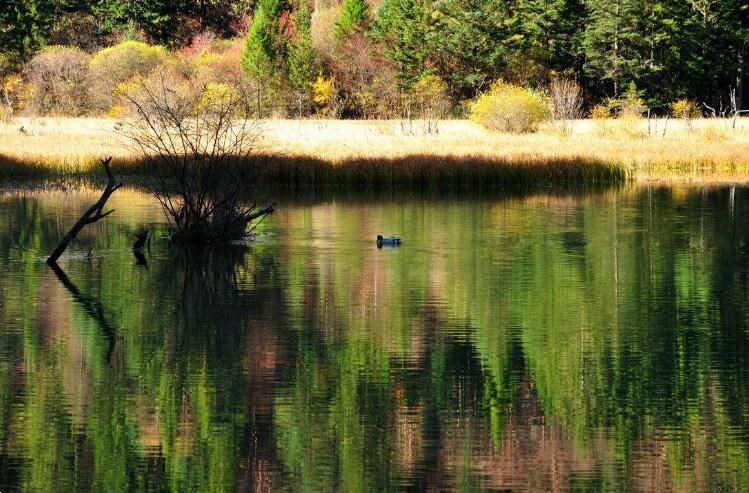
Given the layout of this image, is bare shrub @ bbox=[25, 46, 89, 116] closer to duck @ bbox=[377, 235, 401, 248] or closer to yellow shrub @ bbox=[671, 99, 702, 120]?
yellow shrub @ bbox=[671, 99, 702, 120]

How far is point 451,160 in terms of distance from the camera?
3459 cm

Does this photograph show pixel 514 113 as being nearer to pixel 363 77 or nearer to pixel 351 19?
pixel 363 77

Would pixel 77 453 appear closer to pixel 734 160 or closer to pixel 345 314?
pixel 345 314

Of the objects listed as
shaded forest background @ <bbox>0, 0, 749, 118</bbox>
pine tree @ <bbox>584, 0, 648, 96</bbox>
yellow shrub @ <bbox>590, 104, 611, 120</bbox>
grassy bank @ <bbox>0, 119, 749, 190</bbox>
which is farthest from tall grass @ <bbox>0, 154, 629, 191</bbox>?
shaded forest background @ <bbox>0, 0, 749, 118</bbox>

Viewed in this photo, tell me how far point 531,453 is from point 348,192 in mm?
23492

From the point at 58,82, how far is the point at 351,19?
1840cm

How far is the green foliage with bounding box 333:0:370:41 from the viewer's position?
7881 centimetres

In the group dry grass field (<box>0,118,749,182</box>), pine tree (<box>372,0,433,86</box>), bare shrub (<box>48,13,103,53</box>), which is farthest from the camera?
bare shrub (<box>48,13,103,53</box>)

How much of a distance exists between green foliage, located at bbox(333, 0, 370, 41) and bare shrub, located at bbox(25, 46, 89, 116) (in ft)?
48.3

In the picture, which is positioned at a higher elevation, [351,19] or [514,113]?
[351,19]

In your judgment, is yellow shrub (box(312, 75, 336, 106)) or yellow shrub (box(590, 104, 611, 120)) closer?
yellow shrub (box(590, 104, 611, 120))

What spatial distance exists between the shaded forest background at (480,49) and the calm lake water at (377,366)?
157ft

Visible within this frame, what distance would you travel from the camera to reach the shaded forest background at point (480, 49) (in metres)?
67.8

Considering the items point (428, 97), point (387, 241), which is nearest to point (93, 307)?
point (387, 241)
